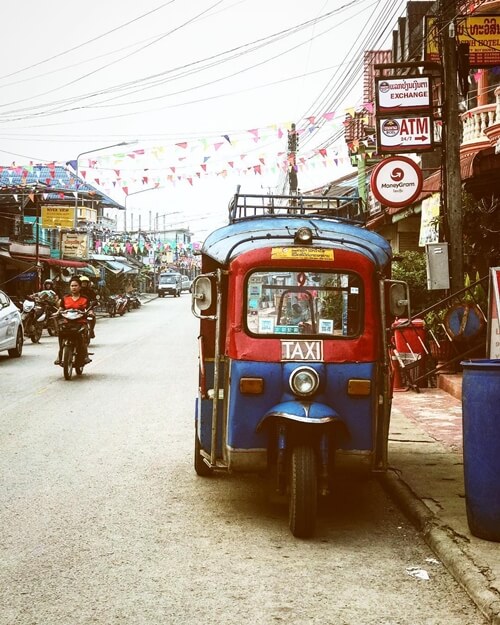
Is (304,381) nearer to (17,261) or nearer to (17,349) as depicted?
(17,349)

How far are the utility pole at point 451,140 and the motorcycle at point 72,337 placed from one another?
6.64m

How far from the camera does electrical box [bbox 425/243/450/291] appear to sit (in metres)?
14.0

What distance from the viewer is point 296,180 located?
129 feet

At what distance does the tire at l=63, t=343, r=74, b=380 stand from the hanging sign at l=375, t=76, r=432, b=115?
6.81 meters

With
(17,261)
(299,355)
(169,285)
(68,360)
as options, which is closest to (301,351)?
(299,355)

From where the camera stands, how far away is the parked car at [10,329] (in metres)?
20.3

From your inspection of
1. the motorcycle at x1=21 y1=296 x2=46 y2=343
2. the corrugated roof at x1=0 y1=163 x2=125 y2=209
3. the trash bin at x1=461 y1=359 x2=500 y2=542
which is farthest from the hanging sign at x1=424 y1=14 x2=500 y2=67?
the corrugated roof at x1=0 y1=163 x2=125 y2=209

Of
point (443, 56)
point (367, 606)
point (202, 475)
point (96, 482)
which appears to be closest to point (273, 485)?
point (202, 475)

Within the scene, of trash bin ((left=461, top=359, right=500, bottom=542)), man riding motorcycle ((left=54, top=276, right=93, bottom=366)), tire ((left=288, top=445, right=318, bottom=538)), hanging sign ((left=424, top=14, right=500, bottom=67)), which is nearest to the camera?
trash bin ((left=461, top=359, right=500, bottom=542))

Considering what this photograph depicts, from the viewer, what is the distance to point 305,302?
6.98 metres

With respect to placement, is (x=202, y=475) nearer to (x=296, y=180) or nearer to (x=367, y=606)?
(x=367, y=606)

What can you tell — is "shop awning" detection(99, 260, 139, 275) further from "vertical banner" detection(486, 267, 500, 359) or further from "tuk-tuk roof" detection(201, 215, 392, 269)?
"tuk-tuk roof" detection(201, 215, 392, 269)

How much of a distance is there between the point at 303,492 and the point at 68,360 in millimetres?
10725

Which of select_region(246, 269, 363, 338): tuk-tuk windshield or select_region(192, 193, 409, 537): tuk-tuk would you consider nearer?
select_region(192, 193, 409, 537): tuk-tuk
